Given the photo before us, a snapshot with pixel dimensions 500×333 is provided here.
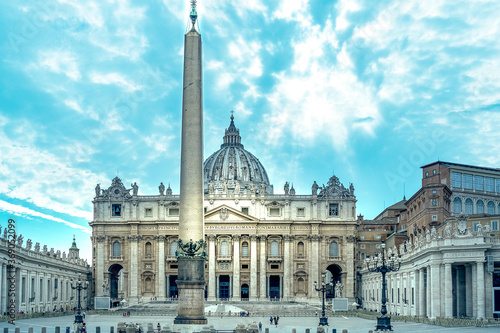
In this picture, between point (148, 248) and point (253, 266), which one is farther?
point (148, 248)

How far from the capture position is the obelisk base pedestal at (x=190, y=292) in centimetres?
3362

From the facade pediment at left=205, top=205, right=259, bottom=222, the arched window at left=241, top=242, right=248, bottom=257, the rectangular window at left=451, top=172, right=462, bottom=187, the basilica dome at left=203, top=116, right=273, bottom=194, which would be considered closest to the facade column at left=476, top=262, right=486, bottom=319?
the rectangular window at left=451, top=172, right=462, bottom=187

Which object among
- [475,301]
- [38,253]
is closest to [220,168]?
[38,253]

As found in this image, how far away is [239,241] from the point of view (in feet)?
350

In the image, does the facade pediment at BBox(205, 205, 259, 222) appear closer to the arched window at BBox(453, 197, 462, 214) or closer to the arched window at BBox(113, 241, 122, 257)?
the arched window at BBox(113, 241, 122, 257)

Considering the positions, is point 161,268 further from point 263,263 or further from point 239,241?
point 263,263

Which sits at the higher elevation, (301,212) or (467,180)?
(467,180)

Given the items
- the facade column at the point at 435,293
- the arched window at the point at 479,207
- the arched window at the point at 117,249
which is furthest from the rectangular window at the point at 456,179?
the arched window at the point at 117,249

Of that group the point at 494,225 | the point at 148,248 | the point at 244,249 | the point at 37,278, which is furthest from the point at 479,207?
the point at 37,278

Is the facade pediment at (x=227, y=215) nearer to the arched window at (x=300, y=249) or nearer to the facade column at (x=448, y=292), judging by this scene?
the arched window at (x=300, y=249)

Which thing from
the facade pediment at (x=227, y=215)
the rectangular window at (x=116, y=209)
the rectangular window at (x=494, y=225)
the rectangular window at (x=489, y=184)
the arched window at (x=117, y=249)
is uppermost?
the rectangular window at (x=489, y=184)

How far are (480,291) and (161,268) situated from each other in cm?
6356

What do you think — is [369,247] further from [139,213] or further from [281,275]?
[139,213]

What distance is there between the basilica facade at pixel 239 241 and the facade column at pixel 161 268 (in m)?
0.15
